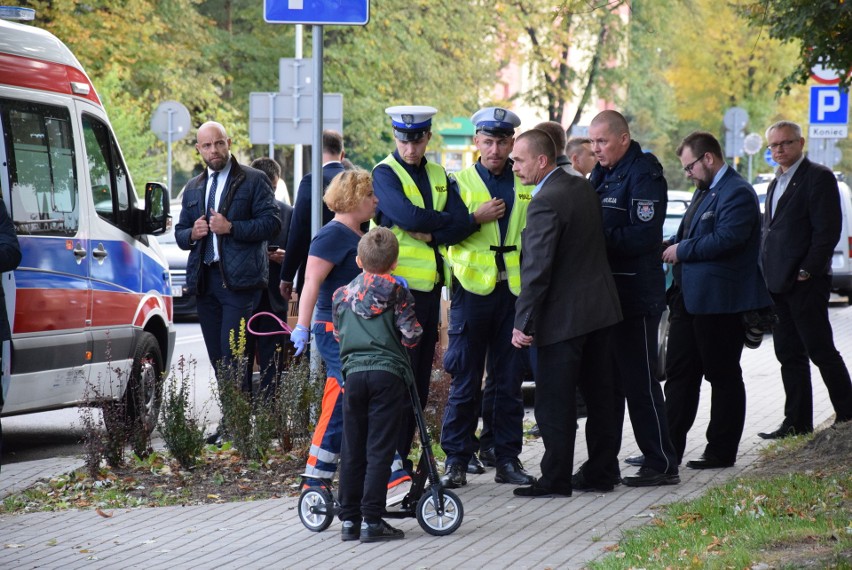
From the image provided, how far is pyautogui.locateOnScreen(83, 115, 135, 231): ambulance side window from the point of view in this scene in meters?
9.72

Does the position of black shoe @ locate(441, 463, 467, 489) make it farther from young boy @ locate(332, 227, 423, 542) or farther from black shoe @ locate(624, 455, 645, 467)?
young boy @ locate(332, 227, 423, 542)

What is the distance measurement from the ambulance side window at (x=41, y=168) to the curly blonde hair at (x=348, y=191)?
2.80 metres

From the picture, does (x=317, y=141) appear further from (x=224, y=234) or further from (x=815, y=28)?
(x=815, y=28)

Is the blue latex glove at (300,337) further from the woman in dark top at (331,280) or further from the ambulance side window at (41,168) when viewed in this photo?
the ambulance side window at (41,168)

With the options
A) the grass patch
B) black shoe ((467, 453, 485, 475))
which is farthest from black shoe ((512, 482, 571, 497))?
black shoe ((467, 453, 485, 475))

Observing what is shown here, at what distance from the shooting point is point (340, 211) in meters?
6.78

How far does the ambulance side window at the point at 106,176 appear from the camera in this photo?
9.72 m

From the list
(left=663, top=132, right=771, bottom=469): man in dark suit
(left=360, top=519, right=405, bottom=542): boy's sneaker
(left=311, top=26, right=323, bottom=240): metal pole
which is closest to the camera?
(left=360, top=519, right=405, bottom=542): boy's sneaker

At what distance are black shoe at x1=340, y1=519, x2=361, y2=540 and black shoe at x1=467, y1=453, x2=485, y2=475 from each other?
1.80 m

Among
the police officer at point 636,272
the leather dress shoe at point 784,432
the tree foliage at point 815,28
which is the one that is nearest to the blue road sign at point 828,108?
the tree foliage at point 815,28

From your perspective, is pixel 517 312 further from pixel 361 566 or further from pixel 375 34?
pixel 375 34

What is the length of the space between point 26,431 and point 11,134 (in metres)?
3.24

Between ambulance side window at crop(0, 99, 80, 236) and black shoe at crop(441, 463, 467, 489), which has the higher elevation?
ambulance side window at crop(0, 99, 80, 236)

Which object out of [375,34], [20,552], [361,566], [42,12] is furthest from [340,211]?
[375,34]
